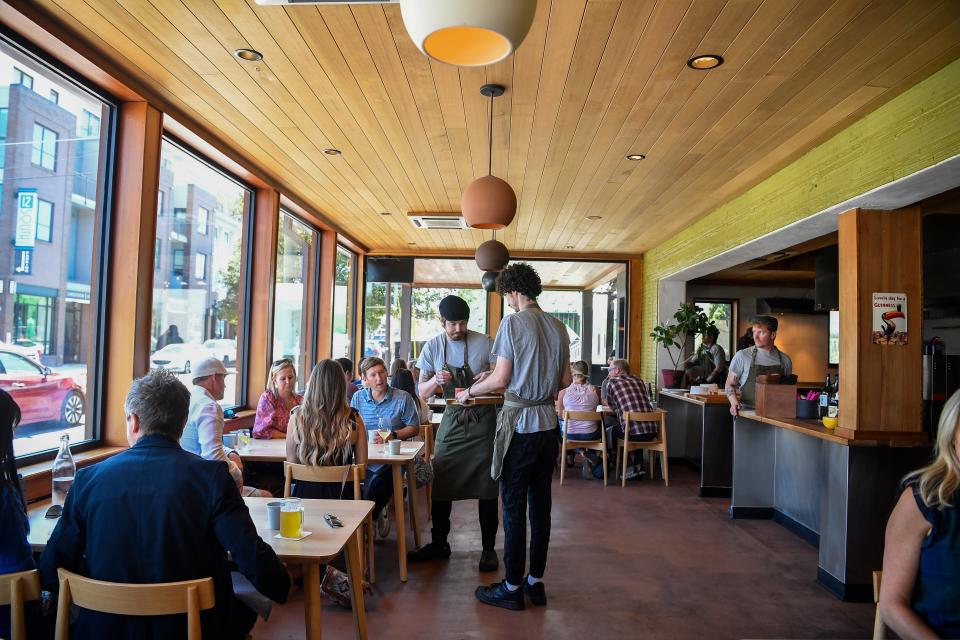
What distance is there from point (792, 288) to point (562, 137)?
7632mm

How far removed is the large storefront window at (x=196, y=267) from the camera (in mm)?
4656

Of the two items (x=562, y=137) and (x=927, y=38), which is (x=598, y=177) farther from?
(x=927, y=38)

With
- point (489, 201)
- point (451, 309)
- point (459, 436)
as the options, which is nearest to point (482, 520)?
point (459, 436)

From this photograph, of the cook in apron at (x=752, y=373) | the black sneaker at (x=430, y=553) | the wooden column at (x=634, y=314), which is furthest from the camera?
the wooden column at (x=634, y=314)

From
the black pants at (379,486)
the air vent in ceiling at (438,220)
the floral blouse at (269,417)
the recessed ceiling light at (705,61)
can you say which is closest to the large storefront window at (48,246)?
the floral blouse at (269,417)

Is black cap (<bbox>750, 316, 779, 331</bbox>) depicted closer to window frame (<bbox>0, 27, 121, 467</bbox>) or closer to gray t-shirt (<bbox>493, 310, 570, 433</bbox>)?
gray t-shirt (<bbox>493, 310, 570, 433</bbox>)

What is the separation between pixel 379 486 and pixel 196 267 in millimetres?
2390

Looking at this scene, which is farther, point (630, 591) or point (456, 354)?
point (456, 354)

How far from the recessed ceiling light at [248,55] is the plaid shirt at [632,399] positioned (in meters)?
4.95

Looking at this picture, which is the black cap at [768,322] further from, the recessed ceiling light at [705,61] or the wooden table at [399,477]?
the wooden table at [399,477]

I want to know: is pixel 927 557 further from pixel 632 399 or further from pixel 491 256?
pixel 632 399

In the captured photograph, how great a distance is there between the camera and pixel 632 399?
7059mm

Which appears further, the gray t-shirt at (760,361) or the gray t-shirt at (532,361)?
the gray t-shirt at (760,361)

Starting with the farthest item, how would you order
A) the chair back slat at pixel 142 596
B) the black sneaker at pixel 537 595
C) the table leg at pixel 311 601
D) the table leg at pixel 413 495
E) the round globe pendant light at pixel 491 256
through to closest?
1. the round globe pendant light at pixel 491 256
2. the table leg at pixel 413 495
3. the black sneaker at pixel 537 595
4. the table leg at pixel 311 601
5. the chair back slat at pixel 142 596
